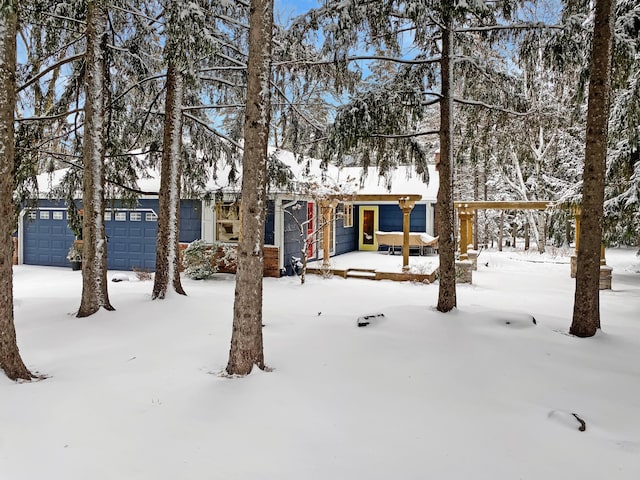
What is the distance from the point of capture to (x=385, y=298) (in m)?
9.31

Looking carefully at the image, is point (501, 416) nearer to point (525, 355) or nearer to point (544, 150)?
point (525, 355)

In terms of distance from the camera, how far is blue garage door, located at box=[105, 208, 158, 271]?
44.4 feet

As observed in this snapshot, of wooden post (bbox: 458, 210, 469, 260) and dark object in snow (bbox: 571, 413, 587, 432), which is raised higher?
wooden post (bbox: 458, 210, 469, 260)

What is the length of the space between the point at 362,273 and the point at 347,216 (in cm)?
569

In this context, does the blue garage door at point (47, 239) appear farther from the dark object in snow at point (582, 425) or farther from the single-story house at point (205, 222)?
the dark object in snow at point (582, 425)

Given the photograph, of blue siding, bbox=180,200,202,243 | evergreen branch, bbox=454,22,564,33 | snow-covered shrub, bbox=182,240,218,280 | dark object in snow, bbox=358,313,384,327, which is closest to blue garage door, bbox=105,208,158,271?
blue siding, bbox=180,200,202,243

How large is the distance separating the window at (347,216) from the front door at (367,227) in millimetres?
871

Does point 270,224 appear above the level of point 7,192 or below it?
below

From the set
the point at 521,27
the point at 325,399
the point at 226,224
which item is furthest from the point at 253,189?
the point at 226,224

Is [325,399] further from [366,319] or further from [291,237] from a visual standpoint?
[291,237]

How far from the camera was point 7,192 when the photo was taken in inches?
156

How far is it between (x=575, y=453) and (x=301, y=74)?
271 inches

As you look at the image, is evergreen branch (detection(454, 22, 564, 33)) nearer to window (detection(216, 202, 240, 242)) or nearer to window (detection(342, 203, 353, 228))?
window (detection(216, 202, 240, 242))

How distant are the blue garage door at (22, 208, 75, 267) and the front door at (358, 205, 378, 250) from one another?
11191 millimetres
